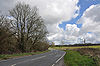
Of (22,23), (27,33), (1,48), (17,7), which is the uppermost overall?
(17,7)

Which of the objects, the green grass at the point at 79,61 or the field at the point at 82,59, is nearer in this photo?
the green grass at the point at 79,61

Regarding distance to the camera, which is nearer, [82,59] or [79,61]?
[79,61]

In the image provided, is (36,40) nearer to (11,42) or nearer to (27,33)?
(27,33)

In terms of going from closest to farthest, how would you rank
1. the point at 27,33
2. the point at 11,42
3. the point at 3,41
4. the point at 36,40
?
the point at 3,41
the point at 11,42
the point at 27,33
the point at 36,40

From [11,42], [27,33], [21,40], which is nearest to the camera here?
[11,42]

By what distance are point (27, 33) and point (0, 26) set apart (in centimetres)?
1334

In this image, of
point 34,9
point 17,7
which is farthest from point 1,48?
point 34,9

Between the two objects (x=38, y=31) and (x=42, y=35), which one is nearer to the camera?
(x=38, y=31)

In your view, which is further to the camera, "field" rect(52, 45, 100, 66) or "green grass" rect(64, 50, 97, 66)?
"field" rect(52, 45, 100, 66)

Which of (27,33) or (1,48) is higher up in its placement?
(27,33)

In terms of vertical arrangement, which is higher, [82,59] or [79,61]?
[79,61]

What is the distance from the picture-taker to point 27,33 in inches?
1344

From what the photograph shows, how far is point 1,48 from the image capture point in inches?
816

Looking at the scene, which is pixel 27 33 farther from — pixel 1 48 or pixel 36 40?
pixel 1 48
